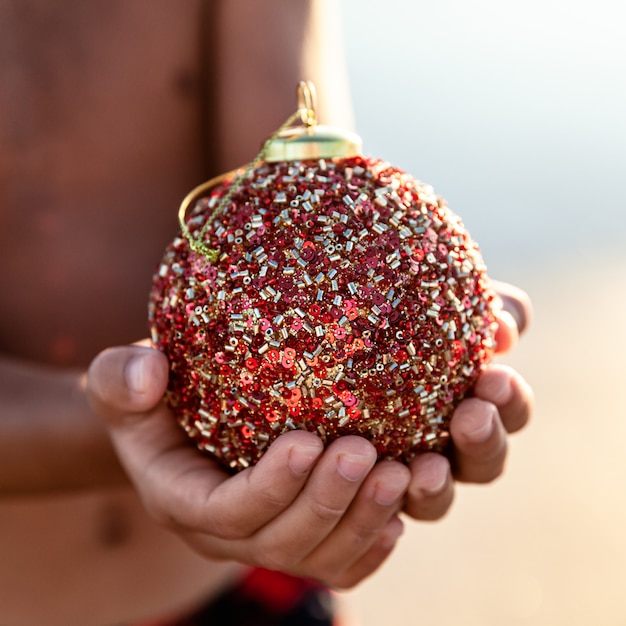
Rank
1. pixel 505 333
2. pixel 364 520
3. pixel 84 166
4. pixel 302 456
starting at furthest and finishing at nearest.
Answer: pixel 84 166 → pixel 505 333 → pixel 364 520 → pixel 302 456

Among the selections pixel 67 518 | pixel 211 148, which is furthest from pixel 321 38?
pixel 67 518

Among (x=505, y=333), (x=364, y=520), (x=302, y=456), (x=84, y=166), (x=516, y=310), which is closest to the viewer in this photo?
(x=302, y=456)

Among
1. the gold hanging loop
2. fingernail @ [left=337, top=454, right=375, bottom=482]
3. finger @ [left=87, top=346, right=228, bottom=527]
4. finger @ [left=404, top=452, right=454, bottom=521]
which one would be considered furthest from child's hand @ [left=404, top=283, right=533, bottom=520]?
the gold hanging loop

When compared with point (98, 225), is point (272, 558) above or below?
below

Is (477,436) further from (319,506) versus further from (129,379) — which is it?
(129,379)

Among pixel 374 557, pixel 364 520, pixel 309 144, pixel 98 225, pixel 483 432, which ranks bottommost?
pixel 374 557

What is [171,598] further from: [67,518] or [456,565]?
[456,565]

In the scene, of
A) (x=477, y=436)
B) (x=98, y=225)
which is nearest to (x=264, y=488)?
(x=477, y=436)
